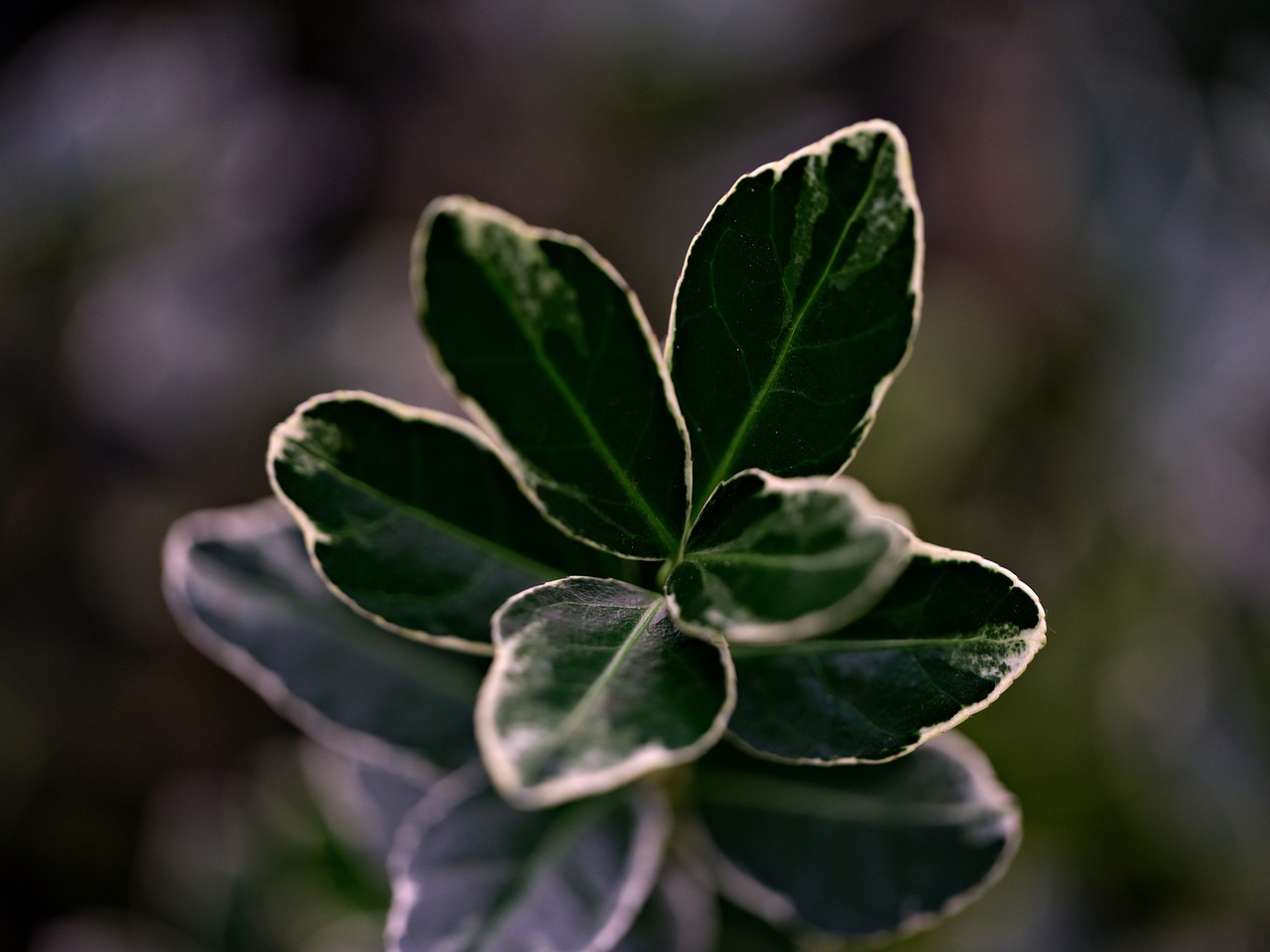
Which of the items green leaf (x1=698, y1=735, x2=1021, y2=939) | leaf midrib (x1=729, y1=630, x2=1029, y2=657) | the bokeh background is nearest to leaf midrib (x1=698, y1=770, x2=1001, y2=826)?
green leaf (x1=698, y1=735, x2=1021, y2=939)

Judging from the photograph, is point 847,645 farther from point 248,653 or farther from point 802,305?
point 248,653

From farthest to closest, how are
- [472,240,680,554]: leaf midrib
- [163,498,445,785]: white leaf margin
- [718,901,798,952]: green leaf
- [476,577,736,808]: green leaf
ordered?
[718,901,798,952]: green leaf, [163,498,445,785]: white leaf margin, [472,240,680,554]: leaf midrib, [476,577,736,808]: green leaf

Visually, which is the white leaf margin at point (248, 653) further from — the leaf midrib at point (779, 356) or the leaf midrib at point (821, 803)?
the leaf midrib at point (779, 356)

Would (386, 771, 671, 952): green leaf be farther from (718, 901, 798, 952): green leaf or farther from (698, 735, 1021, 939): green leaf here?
(718, 901, 798, 952): green leaf

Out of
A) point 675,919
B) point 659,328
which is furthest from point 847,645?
point 659,328

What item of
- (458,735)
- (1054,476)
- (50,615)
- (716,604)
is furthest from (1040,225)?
(50,615)

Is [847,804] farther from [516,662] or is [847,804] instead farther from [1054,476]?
[1054,476]

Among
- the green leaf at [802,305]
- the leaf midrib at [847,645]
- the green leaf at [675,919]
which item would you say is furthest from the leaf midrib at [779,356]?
the green leaf at [675,919]
